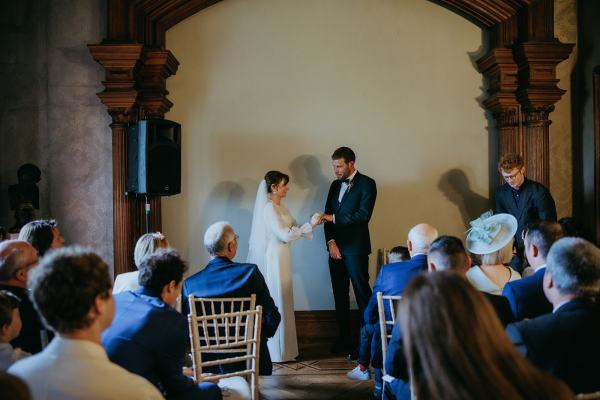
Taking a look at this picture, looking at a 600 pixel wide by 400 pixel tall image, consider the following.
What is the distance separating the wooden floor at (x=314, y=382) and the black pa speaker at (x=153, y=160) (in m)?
1.75

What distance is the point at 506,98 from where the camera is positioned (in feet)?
18.5

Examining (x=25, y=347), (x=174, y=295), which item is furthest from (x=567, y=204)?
(x=25, y=347)

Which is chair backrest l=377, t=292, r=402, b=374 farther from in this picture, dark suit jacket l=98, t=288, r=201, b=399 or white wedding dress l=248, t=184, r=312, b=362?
white wedding dress l=248, t=184, r=312, b=362

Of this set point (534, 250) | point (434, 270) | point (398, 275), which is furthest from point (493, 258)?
point (434, 270)

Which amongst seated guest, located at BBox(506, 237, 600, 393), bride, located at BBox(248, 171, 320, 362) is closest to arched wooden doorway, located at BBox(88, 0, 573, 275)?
bride, located at BBox(248, 171, 320, 362)

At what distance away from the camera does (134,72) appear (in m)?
5.41

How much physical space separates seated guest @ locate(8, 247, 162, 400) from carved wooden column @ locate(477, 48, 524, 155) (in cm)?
481

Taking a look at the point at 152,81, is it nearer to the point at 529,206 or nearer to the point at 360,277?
the point at 360,277

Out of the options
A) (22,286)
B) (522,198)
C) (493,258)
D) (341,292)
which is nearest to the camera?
(22,286)

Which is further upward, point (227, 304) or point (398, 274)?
point (398, 274)

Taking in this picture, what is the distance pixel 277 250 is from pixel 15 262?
2.69 meters

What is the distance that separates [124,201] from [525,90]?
3.74 m

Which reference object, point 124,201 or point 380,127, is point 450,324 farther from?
point 380,127

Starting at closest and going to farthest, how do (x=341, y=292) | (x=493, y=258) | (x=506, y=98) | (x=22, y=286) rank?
(x=22, y=286)
(x=493, y=258)
(x=341, y=292)
(x=506, y=98)
